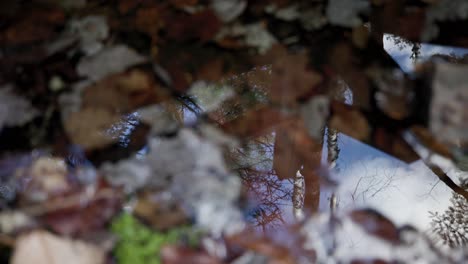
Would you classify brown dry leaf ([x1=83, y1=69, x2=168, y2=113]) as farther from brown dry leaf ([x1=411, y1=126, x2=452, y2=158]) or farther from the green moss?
brown dry leaf ([x1=411, y1=126, x2=452, y2=158])

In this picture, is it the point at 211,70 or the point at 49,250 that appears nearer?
the point at 49,250

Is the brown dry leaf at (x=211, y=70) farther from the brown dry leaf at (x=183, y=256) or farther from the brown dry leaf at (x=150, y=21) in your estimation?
the brown dry leaf at (x=183, y=256)

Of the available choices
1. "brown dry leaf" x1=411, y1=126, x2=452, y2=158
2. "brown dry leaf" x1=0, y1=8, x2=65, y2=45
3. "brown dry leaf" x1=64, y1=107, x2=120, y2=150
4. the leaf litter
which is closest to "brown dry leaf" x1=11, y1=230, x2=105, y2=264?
the leaf litter

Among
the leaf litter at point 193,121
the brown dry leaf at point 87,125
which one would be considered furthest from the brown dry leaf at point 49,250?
the brown dry leaf at point 87,125

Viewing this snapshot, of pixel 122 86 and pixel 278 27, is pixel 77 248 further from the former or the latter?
pixel 278 27

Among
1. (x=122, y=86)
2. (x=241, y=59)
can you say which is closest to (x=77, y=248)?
(x=122, y=86)

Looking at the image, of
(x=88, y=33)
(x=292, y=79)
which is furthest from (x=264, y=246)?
(x=88, y=33)

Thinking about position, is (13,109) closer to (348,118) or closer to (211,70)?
(211,70)
